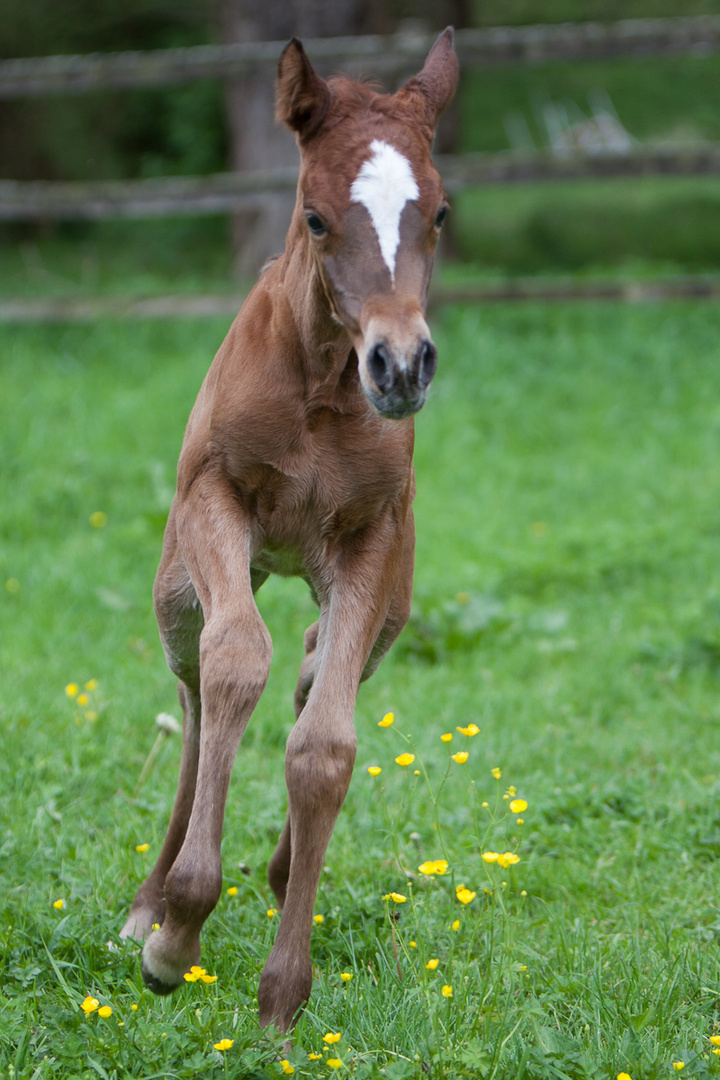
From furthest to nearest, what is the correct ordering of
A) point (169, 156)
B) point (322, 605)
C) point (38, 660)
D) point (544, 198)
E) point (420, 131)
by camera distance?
point (169, 156) → point (544, 198) → point (38, 660) → point (322, 605) → point (420, 131)

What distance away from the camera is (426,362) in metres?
2.14

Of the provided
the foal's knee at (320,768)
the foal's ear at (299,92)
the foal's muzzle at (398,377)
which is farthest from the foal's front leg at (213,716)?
the foal's ear at (299,92)

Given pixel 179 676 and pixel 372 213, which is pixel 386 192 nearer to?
pixel 372 213

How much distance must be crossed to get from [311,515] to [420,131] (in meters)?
0.87

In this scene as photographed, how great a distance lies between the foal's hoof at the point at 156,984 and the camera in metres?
2.32

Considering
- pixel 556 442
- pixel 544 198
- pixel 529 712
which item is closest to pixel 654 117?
pixel 544 198

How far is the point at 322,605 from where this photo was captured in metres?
2.71

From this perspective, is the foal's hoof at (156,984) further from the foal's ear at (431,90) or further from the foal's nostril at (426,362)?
the foal's ear at (431,90)

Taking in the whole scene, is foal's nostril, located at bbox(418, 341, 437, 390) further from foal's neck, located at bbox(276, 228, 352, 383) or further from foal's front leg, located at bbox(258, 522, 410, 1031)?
foal's front leg, located at bbox(258, 522, 410, 1031)

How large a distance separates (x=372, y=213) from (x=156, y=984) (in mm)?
1613

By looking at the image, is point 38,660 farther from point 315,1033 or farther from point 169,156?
point 169,156

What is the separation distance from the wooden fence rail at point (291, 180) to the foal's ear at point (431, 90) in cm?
494

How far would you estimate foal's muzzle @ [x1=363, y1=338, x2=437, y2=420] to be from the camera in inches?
83.0

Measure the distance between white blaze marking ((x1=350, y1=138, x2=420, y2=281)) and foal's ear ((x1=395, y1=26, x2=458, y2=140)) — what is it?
27 cm
